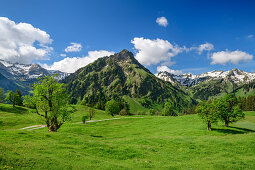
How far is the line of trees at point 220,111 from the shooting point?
41.9 m

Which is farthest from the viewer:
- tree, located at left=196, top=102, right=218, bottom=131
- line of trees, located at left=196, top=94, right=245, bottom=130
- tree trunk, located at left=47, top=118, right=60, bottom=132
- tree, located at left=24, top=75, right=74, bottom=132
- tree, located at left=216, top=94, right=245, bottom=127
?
tree, located at left=216, top=94, right=245, bottom=127

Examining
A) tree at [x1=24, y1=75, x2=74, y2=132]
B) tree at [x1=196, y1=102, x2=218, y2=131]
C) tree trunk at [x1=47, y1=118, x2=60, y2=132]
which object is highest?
tree at [x1=24, y1=75, x2=74, y2=132]

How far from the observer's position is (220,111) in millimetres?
43406

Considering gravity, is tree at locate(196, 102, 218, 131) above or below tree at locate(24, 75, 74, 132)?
below

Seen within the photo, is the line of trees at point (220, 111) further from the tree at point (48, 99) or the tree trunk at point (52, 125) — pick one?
the tree trunk at point (52, 125)

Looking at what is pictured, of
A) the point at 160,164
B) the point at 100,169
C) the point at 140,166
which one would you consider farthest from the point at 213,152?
the point at 100,169

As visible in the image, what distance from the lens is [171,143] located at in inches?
1033

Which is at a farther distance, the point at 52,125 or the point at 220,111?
the point at 220,111

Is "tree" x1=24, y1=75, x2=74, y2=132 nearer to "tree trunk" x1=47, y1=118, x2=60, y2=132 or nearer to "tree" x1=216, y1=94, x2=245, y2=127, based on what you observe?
"tree trunk" x1=47, y1=118, x2=60, y2=132

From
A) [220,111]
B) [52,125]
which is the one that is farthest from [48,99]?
[220,111]

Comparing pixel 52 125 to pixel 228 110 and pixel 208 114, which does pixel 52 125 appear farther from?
pixel 228 110

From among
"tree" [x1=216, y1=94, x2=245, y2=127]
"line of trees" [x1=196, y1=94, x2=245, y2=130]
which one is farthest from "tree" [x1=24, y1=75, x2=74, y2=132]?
"tree" [x1=216, y1=94, x2=245, y2=127]

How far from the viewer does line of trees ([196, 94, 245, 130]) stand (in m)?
41.9

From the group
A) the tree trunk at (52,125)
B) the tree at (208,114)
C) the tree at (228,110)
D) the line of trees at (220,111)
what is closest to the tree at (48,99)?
the tree trunk at (52,125)
